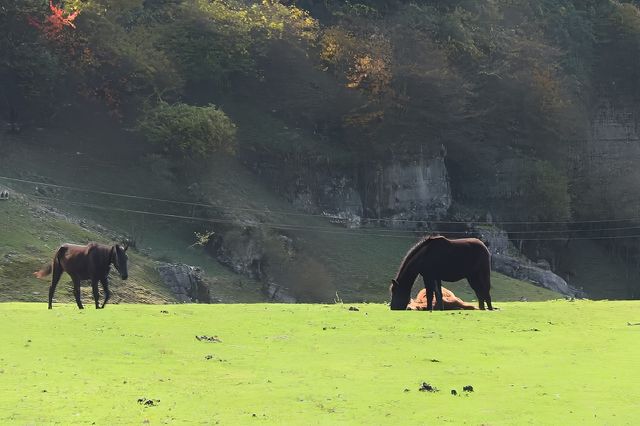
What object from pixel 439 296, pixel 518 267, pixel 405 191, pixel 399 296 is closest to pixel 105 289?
pixel 399 296

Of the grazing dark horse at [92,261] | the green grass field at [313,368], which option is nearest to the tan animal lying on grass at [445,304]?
the green grass field at [313,368]

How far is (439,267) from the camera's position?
101ft

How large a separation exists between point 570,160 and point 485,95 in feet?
32.4

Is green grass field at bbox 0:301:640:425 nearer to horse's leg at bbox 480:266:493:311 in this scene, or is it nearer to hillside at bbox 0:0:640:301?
horse's leg at bbox 480:266:493:311

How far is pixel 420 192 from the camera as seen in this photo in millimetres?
75875

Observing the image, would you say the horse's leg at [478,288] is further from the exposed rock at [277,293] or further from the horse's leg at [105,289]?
the exposed rock at [277,293]

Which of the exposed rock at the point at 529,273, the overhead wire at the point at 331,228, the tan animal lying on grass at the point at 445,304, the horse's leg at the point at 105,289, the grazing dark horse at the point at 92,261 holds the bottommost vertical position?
the exposed rock at the point at 529,273

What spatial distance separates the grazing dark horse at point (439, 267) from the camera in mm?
30578

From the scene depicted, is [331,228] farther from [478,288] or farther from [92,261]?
[92,261]

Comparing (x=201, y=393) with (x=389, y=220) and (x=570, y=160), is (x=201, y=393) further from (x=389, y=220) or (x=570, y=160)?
(x=570, y=160)

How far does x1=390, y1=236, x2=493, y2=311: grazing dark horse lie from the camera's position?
30.6 metres

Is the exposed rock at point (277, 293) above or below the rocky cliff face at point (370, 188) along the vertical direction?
below

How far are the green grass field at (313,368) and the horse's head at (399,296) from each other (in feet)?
9.14

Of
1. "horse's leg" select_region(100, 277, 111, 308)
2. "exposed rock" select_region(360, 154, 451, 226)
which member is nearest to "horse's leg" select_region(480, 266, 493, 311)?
"horse's leg" select_region(100, 277, 111, 308)
